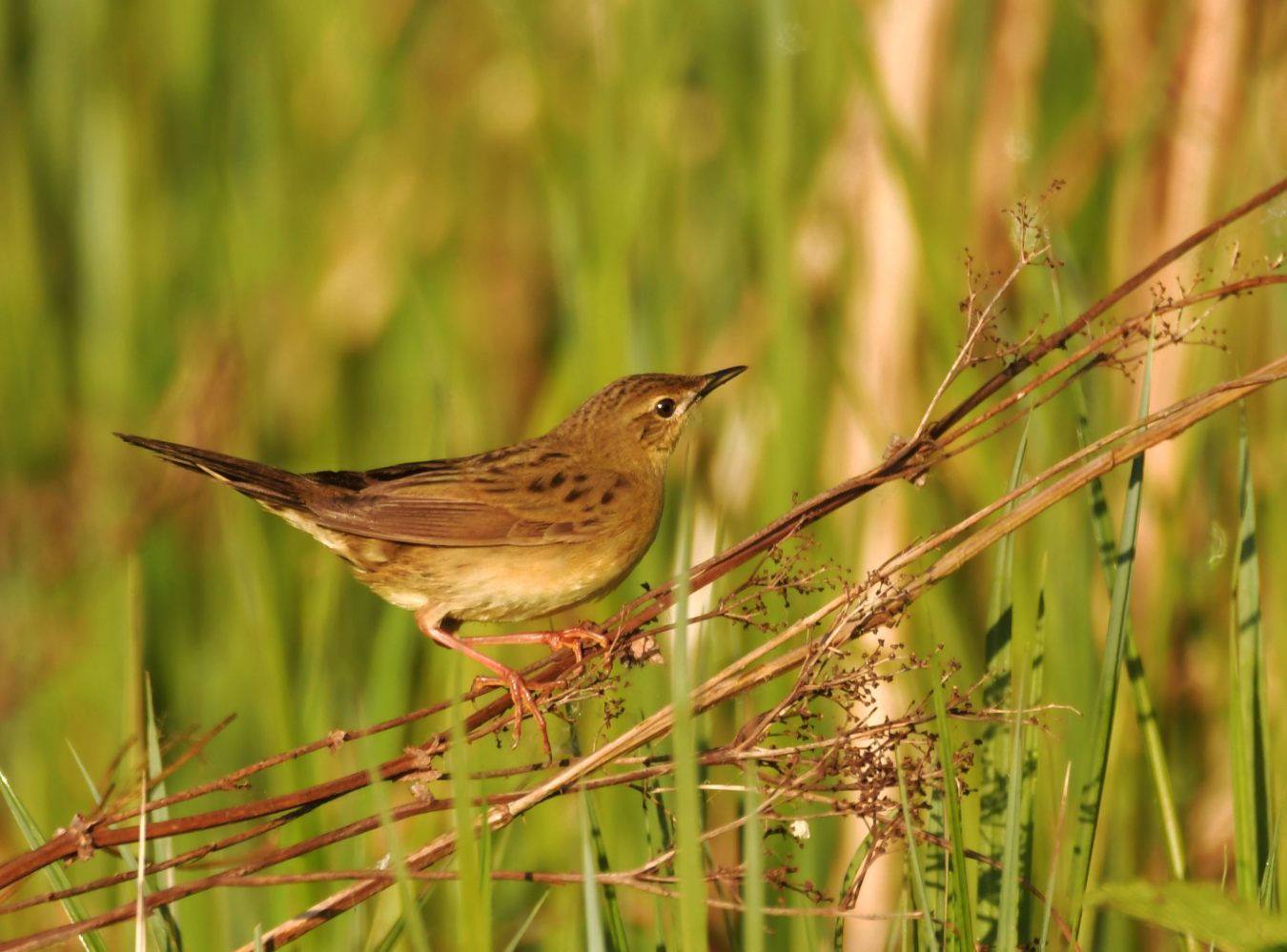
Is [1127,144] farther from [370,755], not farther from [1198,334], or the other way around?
[370,755]

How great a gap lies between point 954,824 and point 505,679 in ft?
4.18

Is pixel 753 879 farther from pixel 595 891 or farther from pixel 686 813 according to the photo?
pixel 595 891

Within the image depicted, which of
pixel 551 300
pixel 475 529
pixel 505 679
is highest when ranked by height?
pixel 551 300

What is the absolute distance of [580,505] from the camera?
3.79 m

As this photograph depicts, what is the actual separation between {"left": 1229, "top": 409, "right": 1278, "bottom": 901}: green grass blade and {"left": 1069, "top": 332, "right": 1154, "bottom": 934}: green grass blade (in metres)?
0.27

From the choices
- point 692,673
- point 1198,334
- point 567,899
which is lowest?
point 567,899

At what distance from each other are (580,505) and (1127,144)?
1893 mm

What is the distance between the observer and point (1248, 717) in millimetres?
2689

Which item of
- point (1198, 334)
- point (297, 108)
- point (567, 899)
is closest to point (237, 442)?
point (297, 108)

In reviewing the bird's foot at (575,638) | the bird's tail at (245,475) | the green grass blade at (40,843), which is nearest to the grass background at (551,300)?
the bird's foot at (575,638)

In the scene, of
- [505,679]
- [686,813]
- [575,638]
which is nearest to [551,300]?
[575,638]

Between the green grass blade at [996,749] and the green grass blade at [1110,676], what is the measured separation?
14 centimetres

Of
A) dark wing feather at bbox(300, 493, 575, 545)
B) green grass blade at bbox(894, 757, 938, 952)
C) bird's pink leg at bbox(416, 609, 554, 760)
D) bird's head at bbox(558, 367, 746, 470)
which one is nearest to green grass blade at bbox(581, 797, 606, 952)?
bird's pink leg at bbox(416, 609, 554, 760)

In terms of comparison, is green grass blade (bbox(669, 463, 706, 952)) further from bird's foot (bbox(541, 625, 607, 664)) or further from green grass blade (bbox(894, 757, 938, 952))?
bird's foot (bbox(541, 625, 607, 664))
